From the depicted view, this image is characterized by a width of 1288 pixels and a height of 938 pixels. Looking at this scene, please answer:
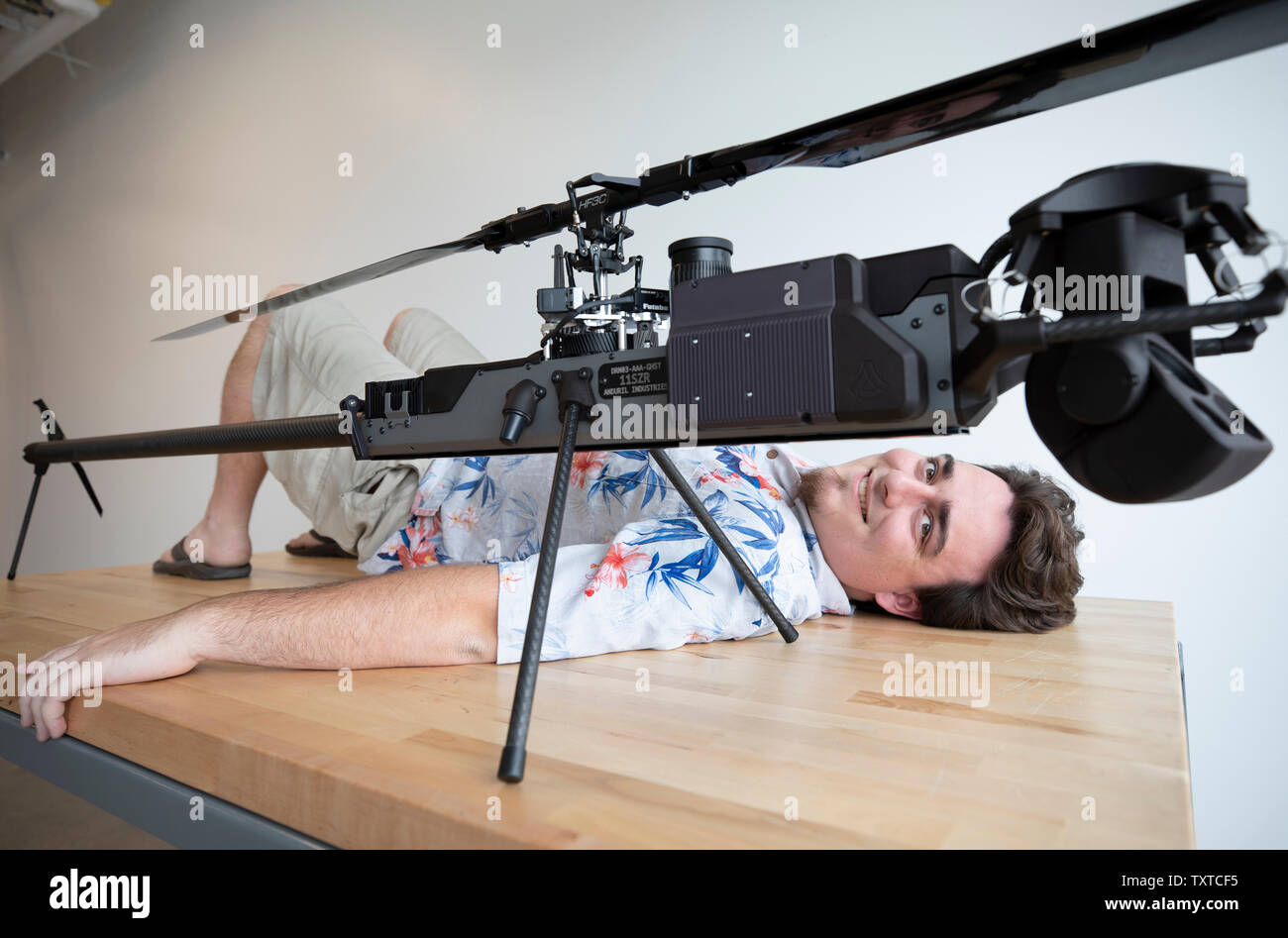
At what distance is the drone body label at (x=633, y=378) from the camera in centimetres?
69

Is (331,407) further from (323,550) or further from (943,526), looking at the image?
(943,526)

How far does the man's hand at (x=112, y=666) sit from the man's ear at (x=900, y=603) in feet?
3.08

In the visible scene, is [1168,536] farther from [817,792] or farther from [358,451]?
[358,451]

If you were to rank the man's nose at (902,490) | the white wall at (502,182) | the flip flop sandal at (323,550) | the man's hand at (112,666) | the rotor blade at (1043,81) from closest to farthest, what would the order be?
1. the rotor blade at (1043,81)
2. the man's hand at (112,666)
3. the man's nose at (902,490)
4. the white wall at (502,182)
5. the flip flop sandal at (323,550)

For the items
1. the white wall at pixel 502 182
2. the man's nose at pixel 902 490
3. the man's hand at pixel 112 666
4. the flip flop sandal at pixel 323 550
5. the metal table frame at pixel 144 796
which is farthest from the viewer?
the flip flop sandal at pixel 323 550

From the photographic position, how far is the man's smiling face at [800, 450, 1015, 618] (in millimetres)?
1086

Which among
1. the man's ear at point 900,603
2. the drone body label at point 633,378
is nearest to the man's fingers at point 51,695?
the drone body label at point 633,378

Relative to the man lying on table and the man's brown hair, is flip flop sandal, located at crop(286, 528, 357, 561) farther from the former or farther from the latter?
the man's brown hair

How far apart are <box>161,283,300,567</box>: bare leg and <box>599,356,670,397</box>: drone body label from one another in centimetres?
117

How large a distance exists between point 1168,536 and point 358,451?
1.38 meters

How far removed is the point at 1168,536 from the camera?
54.3 inches

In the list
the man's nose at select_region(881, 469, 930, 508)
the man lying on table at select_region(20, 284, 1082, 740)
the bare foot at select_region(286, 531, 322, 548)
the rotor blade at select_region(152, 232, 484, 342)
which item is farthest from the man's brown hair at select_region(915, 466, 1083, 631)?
the bare foot at select_region(286, 531, 322, 548)

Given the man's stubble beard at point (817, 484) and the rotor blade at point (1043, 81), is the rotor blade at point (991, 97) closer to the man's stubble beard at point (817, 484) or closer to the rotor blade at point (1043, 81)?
the rotor blade at point (1043, 81)
